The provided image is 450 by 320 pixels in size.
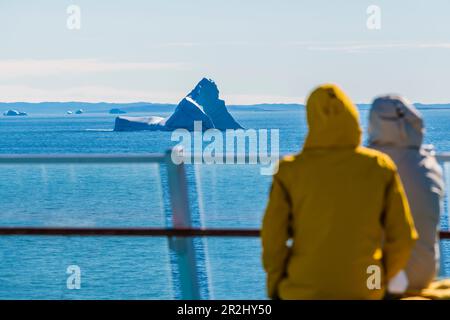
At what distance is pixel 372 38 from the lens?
14912cm

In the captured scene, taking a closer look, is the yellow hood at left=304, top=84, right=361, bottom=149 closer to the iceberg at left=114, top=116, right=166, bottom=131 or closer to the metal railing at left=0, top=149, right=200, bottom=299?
the metal railing at left=0, top=149, right=200, bottom=299

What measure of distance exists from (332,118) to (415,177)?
2.72 ft

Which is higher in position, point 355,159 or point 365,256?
point 355,159

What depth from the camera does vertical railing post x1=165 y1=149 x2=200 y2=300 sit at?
6508 mm

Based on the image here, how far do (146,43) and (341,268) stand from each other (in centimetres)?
14923

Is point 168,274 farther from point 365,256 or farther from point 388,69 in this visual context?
point 388,69

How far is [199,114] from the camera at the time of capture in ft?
433

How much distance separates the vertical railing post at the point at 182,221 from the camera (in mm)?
6508

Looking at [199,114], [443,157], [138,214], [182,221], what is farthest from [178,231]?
[199,114]

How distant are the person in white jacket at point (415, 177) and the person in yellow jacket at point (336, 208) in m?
0.48

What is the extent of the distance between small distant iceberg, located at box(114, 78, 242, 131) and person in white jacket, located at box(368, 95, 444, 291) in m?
125
